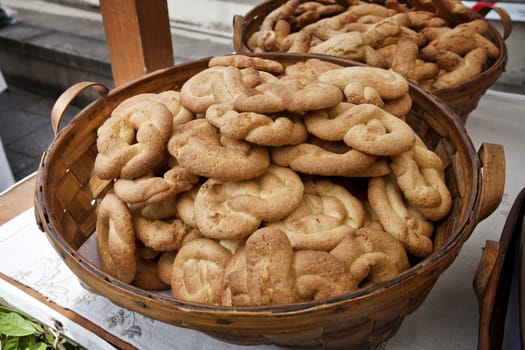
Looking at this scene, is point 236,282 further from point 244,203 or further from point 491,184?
point 491,184

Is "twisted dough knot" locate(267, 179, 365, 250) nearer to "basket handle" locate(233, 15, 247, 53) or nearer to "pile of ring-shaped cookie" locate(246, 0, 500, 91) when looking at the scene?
"pile of ring-shaped cookie" locate(246, 0, 500, 91)

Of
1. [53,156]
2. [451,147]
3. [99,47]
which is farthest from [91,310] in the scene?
[99,47]

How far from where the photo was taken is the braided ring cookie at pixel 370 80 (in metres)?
1.01

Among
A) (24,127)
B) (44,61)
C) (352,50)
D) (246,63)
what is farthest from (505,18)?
(44,61)

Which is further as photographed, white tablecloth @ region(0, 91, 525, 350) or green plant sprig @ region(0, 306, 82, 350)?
green plant sprig @ region(0, 306, 82, 350)

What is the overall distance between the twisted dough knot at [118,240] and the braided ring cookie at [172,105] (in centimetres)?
25

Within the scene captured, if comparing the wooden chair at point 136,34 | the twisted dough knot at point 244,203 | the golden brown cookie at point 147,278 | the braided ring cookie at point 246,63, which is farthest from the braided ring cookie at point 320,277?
the wooden chair at point 136,34

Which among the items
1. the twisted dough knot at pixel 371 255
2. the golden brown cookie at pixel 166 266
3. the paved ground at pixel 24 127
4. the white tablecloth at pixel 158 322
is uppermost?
the twisted dough knot at pixel 371 255

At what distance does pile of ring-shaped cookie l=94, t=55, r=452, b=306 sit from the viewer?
2.59 ft

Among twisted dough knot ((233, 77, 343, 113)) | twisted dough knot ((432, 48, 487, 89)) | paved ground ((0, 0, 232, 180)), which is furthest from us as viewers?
paved ground ((0, 0, 232, 180))

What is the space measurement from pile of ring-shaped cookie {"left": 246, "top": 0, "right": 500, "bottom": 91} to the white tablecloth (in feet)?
1.45

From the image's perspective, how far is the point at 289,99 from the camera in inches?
34.4

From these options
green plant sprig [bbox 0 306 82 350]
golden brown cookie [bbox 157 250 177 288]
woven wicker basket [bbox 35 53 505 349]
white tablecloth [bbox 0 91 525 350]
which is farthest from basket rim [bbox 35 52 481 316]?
green plant sprig [bbox 0 306 82 350]

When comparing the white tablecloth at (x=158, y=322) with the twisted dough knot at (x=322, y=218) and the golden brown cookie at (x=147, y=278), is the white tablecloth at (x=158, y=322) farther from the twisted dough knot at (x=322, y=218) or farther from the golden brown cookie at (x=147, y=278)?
the twisted dough knot at (x=322, y=218)
